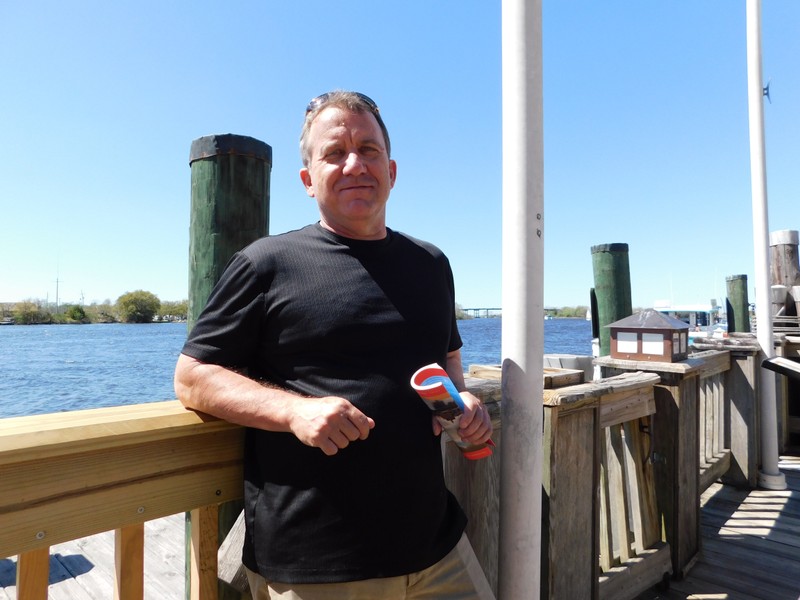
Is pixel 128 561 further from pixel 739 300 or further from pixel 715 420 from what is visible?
pixel 739 300

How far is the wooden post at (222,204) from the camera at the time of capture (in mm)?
1343

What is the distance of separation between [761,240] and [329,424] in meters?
4.21

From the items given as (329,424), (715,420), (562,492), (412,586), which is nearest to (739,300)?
(715,420)

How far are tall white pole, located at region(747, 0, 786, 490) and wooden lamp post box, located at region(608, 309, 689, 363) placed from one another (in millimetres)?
1776

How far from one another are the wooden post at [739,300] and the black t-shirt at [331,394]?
7455 mm

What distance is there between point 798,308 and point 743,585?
4456 mm

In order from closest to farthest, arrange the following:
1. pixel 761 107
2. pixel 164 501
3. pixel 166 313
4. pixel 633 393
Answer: pixel 164 501 → pixel 633 393 → pixel 761 107 → pixel 166 313

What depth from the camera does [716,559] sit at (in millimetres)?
2768

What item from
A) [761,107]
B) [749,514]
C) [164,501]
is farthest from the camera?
[761,107]

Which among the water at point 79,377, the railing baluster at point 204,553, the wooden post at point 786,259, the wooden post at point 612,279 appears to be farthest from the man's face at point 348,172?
the water at point 79,377

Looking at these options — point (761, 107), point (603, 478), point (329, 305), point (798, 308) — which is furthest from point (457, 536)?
point (798, 308)

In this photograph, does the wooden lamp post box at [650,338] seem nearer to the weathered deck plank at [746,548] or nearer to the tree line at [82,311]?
the weathered deck plank at [746,548]

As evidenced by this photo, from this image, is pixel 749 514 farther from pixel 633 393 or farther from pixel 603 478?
pixel 633 393

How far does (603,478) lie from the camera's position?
8.30 feet
